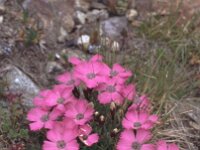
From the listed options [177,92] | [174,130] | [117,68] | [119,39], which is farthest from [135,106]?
[119,39]

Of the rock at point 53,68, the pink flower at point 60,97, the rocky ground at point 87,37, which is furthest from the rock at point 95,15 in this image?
the pink flower at point 60,97

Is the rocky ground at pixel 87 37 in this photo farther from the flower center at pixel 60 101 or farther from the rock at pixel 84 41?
the flower center at pixel 60 101

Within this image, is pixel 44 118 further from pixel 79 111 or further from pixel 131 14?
pixel 131 14

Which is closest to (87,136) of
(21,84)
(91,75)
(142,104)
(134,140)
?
(134,140)

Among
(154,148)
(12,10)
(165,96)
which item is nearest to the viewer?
(154,148)

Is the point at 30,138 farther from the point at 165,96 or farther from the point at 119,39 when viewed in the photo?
the point at 119,39
